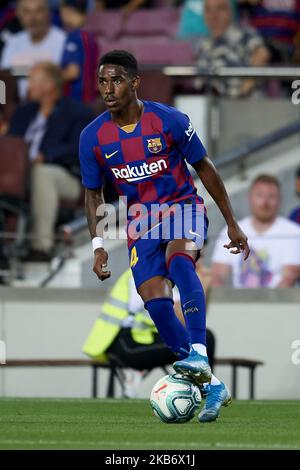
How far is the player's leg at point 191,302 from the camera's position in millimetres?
8391

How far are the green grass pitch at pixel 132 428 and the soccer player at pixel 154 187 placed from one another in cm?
45

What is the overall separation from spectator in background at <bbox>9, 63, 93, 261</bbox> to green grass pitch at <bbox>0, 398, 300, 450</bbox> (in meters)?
3.76

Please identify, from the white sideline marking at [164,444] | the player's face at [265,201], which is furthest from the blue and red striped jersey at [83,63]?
the white sideline marking at [164,444]

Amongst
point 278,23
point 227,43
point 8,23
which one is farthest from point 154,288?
point 8,23

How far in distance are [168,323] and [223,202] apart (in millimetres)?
786

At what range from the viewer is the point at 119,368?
12719 millimetres

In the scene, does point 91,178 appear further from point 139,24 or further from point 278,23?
point 139,24

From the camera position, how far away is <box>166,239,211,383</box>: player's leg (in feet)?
27.5

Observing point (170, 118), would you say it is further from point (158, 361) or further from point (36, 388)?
point (36, 388)

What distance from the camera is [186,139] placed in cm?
895

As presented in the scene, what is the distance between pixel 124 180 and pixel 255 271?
16.1 feet

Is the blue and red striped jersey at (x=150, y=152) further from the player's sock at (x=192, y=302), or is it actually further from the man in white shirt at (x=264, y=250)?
the man in white shirt at (x=264, y=250)
